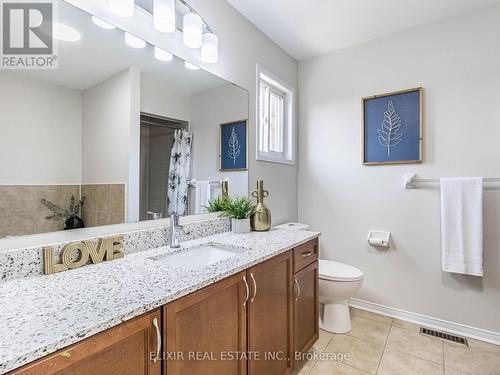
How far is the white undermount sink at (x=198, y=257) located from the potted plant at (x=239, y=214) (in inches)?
12.8

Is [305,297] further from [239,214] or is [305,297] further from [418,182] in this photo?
[418,182]

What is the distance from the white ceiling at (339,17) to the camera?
1.92 meters

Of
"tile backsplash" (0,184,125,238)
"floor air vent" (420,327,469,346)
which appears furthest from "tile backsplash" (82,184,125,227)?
"floor air vent" (420,327,469,346)

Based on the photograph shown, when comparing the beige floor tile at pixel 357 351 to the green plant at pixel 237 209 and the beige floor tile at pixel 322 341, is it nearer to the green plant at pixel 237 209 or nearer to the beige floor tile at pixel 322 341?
the beige floor tile at pixel 322 341

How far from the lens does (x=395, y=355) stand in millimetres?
1787

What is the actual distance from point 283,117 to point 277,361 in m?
2.09

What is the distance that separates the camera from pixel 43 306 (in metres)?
0.74

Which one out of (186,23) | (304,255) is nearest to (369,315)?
(304,255)

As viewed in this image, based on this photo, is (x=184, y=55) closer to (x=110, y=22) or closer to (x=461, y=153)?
(x=110, y=22)

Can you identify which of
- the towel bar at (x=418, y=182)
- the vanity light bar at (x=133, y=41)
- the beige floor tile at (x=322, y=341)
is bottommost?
the beige floor tile at (x=322, y=341)

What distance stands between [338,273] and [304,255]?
540 millimetres

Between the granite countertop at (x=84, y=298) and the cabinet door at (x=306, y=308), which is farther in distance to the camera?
the cabinet door at (x=306, y=308)

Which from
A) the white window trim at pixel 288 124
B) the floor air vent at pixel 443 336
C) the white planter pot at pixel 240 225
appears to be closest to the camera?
the white planter pot at pixel 240 225

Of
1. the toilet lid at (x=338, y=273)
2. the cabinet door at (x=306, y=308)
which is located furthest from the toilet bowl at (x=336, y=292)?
the cabinet door at (x=306, y=308)
